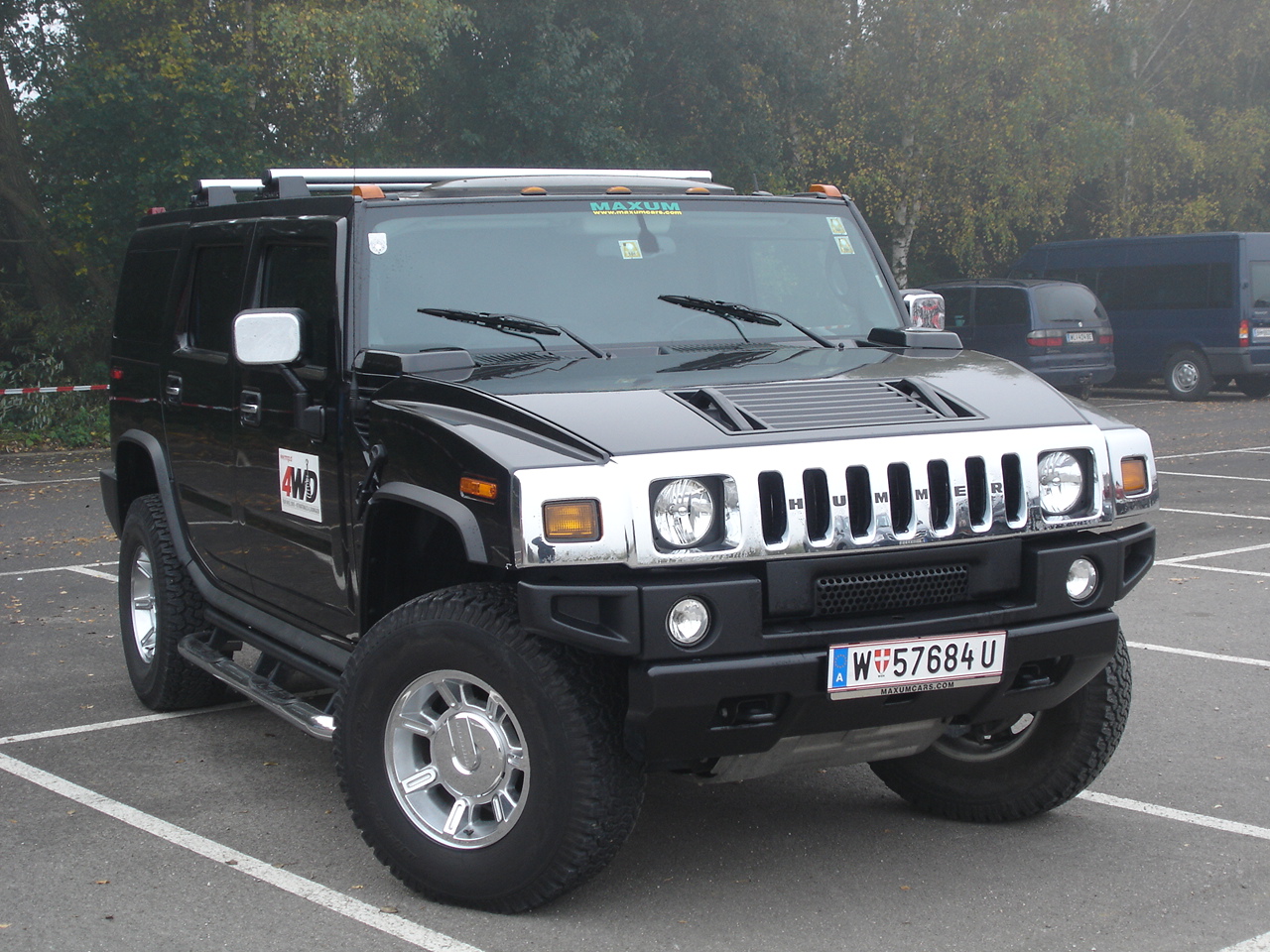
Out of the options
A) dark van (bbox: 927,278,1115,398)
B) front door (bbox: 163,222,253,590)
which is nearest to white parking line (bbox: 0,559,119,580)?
front door (bbox: 163,222,253,590)

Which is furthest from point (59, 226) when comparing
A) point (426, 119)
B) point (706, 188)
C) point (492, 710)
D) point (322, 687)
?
point (492, 710)

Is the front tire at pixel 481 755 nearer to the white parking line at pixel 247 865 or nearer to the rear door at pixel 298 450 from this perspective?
the white parking line at pixel 247 865

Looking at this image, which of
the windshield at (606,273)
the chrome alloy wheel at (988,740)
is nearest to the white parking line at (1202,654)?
the chrome alloy wheel at (988,740)

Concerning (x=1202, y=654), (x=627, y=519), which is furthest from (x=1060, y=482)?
(x=1202, y=654)

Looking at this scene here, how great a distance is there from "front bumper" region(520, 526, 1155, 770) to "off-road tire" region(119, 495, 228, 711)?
9.21 ft

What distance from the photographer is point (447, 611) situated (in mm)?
3709

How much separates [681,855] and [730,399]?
1.40 m

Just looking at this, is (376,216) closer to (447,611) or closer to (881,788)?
(447,611)

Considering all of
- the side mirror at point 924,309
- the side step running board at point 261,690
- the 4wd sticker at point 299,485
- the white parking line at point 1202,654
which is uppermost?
the side mirror at point 924,309

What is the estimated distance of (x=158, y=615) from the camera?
590 centimetres

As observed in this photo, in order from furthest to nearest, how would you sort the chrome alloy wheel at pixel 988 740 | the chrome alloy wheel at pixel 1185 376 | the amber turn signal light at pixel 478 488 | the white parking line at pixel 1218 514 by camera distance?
1. the chrome alloy wheel at pixel 1185 376
2. the white parking line at pixel 1218 514
3. the chrome alloy wheel at pixel 988 740
4. the amber turn signal light at pixel 478 488

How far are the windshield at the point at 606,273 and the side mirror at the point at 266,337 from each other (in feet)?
0.78

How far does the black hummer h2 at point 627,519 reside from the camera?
3.49 meters

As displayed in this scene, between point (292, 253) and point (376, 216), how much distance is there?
1.49 feet
